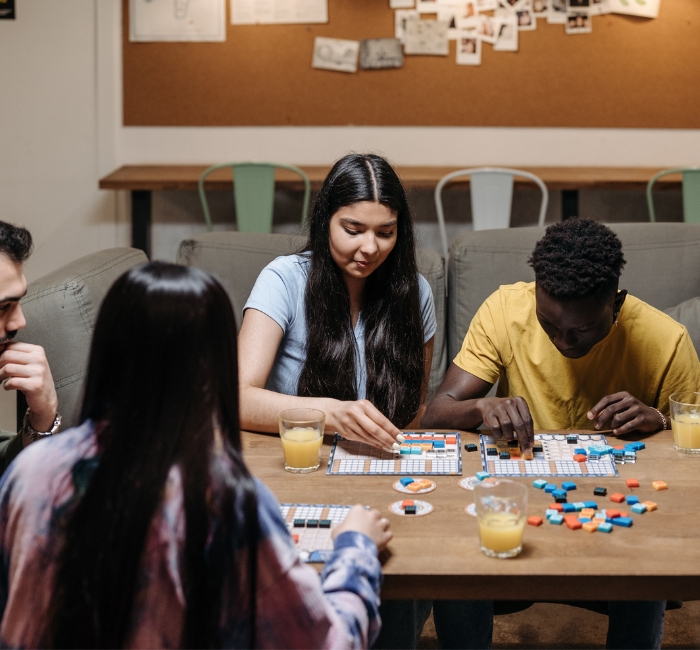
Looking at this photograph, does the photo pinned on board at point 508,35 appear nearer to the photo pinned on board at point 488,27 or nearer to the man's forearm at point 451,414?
the photo pinned on board at point 488,27

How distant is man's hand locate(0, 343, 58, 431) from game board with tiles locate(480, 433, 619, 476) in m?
0.80

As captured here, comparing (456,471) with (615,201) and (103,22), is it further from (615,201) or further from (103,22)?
(103,22)

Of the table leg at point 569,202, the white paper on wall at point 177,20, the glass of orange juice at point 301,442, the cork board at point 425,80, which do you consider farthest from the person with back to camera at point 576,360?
the white paper on wall at point 177,20

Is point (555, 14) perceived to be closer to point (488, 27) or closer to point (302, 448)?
point (488, 27)

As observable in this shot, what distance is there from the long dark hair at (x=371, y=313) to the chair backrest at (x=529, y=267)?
647 millimetres

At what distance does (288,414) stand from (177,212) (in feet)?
11.7

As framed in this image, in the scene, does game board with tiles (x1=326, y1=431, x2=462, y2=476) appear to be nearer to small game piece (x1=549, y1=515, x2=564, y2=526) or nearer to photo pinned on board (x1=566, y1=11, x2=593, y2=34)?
small game piece (x1=549, y1=515, x2=564, y2=526)

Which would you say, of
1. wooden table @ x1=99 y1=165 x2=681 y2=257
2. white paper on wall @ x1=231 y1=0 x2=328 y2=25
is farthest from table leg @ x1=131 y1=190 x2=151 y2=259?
white paper on wall @ x1=231 y1=0 x2=328 y2=25

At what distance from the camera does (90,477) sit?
2.77 ft

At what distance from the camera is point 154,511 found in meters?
0.83

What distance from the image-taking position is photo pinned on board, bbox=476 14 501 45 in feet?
15.0

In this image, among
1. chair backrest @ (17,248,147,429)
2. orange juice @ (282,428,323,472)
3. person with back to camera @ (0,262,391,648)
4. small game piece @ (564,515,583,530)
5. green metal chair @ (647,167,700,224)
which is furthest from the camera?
green metal chair @ (647,167,700,224)

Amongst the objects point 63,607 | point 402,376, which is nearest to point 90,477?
point 63,607

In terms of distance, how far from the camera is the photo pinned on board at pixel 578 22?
4559 millimetres
